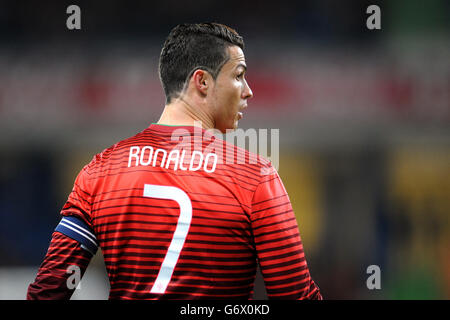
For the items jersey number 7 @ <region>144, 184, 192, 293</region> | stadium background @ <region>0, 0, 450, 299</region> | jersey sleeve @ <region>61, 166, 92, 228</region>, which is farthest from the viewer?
stadium background @ <region>0, 0, 450, 299</region>

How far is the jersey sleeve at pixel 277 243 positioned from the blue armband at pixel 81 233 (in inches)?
21.4

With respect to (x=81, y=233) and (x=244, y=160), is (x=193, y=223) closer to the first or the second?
(x=244, y=160)

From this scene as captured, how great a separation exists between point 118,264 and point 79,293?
4.50m

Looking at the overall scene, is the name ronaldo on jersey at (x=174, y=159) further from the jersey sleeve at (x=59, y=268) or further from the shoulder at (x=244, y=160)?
the jersey sleeve at (x=59, y=268)

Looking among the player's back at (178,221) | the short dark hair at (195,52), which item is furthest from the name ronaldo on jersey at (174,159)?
the short dark hair at (195,52)

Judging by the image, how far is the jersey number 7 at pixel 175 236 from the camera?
5.15ft

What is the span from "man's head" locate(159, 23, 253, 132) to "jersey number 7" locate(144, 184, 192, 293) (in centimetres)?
35

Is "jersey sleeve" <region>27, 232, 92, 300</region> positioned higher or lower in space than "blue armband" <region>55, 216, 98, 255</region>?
lower

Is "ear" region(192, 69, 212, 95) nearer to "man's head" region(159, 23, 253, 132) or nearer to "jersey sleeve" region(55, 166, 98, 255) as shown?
"man's head" region(159, 23, 253, 132)

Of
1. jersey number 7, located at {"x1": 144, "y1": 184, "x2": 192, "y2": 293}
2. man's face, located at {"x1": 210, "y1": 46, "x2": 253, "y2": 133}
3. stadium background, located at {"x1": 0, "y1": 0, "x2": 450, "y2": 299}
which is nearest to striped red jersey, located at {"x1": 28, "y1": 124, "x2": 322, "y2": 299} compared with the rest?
jersey number 7, located at {"x1": 144, "y1": 184, "x2": 192, "y2": 293}

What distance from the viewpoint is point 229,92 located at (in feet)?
5.92

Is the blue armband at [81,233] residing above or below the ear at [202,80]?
below

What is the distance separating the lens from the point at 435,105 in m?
6.59

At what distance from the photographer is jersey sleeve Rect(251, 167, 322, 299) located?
1589 mm
